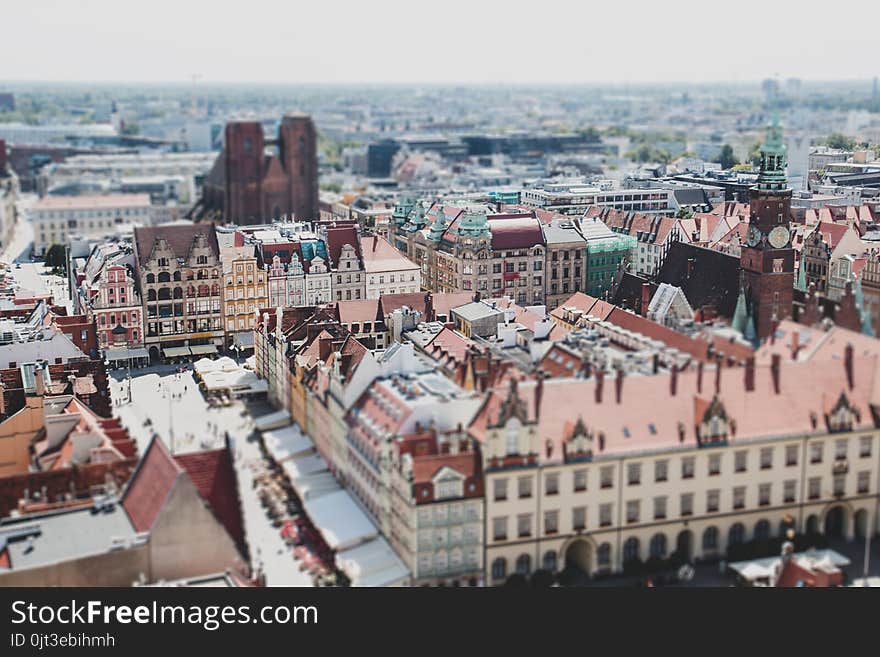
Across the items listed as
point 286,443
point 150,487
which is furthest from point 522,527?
point 150,487

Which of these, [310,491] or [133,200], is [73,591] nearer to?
[310,491]

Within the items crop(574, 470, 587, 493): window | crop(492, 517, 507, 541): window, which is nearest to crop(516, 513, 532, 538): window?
crop(492, 517, 507, 541): window

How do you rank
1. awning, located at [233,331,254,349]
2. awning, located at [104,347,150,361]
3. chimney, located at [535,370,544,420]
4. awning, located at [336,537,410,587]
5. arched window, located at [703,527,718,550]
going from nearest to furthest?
awning, located at [336,537,410,587] → arched window, located at [703,527,718,550] → chimney, located at [535,370,544,420] → awning, located at [233,331,254,349] → awning, located at [104,347,150,361]

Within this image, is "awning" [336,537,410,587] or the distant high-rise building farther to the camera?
the distant high-rise building

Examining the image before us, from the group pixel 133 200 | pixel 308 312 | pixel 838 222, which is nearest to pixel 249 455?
pixel 308 312

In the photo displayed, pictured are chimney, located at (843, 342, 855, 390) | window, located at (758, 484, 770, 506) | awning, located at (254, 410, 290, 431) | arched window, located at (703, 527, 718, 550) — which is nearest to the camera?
arched window, located at (703, 527, 718, 550)

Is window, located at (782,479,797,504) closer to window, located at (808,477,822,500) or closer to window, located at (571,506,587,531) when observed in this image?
window, located at (808,477,822,500)

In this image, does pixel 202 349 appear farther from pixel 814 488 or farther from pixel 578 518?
pixel 814 488
